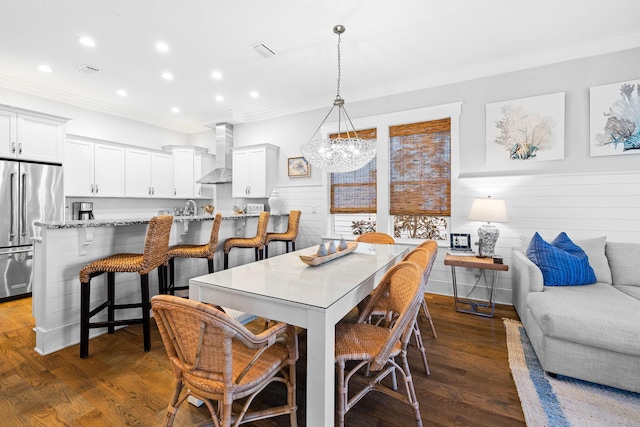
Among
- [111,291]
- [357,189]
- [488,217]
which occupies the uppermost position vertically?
[357,189]

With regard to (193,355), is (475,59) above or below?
above

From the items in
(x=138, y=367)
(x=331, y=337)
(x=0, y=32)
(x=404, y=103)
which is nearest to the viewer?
(x=331, y=337)

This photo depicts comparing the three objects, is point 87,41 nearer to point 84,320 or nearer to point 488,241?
point 84,320

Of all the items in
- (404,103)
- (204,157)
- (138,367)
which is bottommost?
(138,367)

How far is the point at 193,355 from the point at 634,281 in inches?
145

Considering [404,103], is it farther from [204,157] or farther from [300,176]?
[204,157]

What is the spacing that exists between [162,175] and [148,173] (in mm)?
267

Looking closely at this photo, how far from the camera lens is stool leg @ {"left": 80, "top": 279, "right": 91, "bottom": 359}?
224cm

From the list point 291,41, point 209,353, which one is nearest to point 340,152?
point 291,41

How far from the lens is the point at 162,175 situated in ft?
18.9

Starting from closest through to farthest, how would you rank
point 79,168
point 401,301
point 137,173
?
point 401,301 < point 79,168 < point 137,173

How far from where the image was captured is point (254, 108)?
525cm

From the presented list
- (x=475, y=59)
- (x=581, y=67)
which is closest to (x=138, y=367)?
(x=475, y=59)

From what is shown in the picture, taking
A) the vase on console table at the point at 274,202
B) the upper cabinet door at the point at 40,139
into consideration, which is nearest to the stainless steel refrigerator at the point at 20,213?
the upper cabinet door at the point at 40,139
